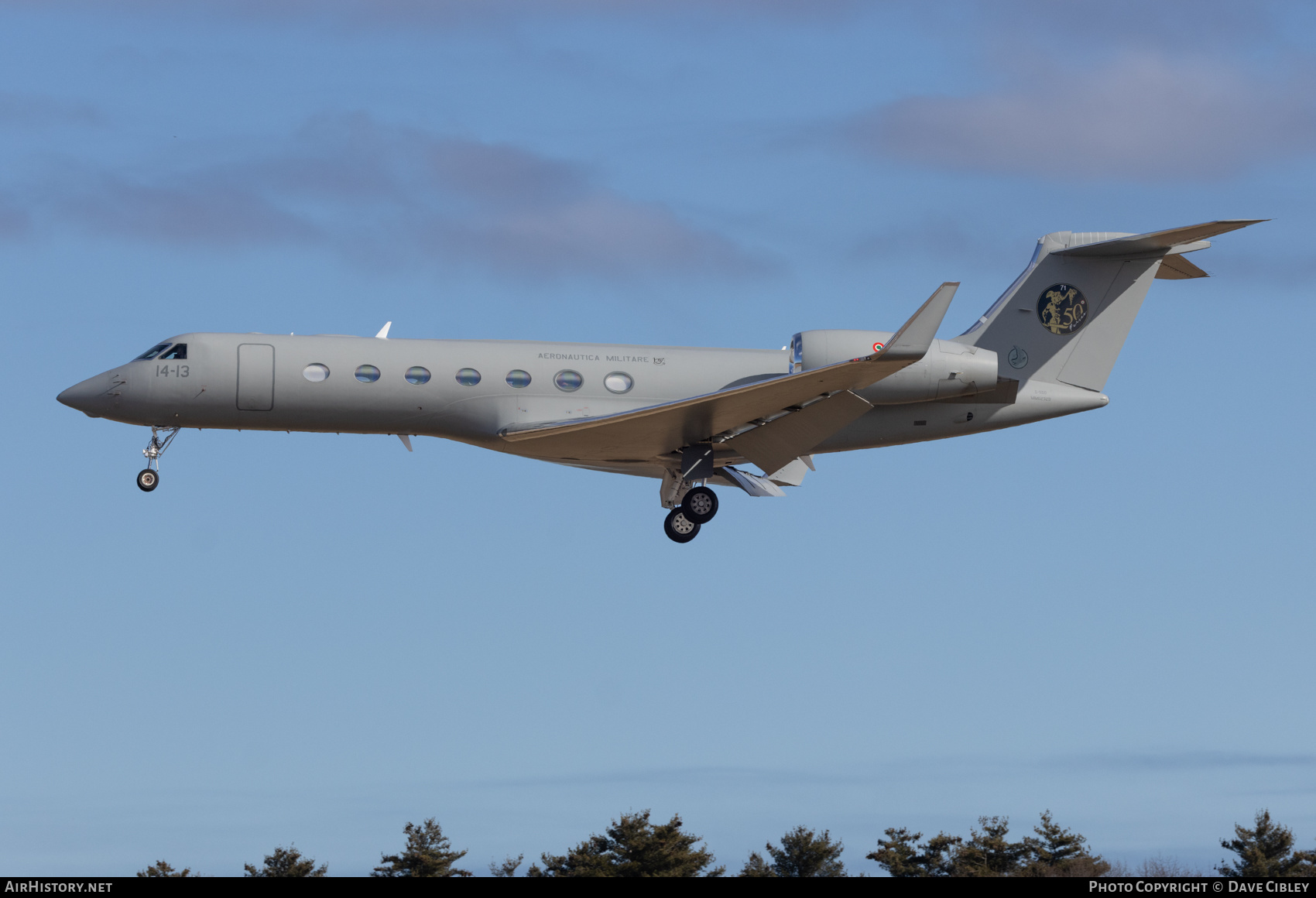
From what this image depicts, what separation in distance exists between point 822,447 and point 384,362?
25.8 ft

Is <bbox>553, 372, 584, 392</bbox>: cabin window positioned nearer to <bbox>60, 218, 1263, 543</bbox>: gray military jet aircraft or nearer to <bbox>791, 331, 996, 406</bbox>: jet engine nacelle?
<bbox>60, 218, 1263, 543</bbox>: gray military jet aircraft

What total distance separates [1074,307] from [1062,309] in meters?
0.24

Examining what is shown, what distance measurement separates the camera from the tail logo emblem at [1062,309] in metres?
30.7

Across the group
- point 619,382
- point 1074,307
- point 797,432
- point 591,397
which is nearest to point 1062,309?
point 1074,307

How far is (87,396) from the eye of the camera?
28266 millimetres

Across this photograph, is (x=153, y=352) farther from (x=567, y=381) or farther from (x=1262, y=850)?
(x=1262, y=850)

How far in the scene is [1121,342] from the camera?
3089 centimetres

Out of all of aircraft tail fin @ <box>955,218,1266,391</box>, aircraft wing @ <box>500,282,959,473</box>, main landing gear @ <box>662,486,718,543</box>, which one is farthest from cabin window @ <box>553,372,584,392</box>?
aircraft tail fin @ <box>955,218,1266,391</box>

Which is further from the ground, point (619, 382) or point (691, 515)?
point (619, 382)

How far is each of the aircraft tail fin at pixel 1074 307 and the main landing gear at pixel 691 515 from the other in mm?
6057
